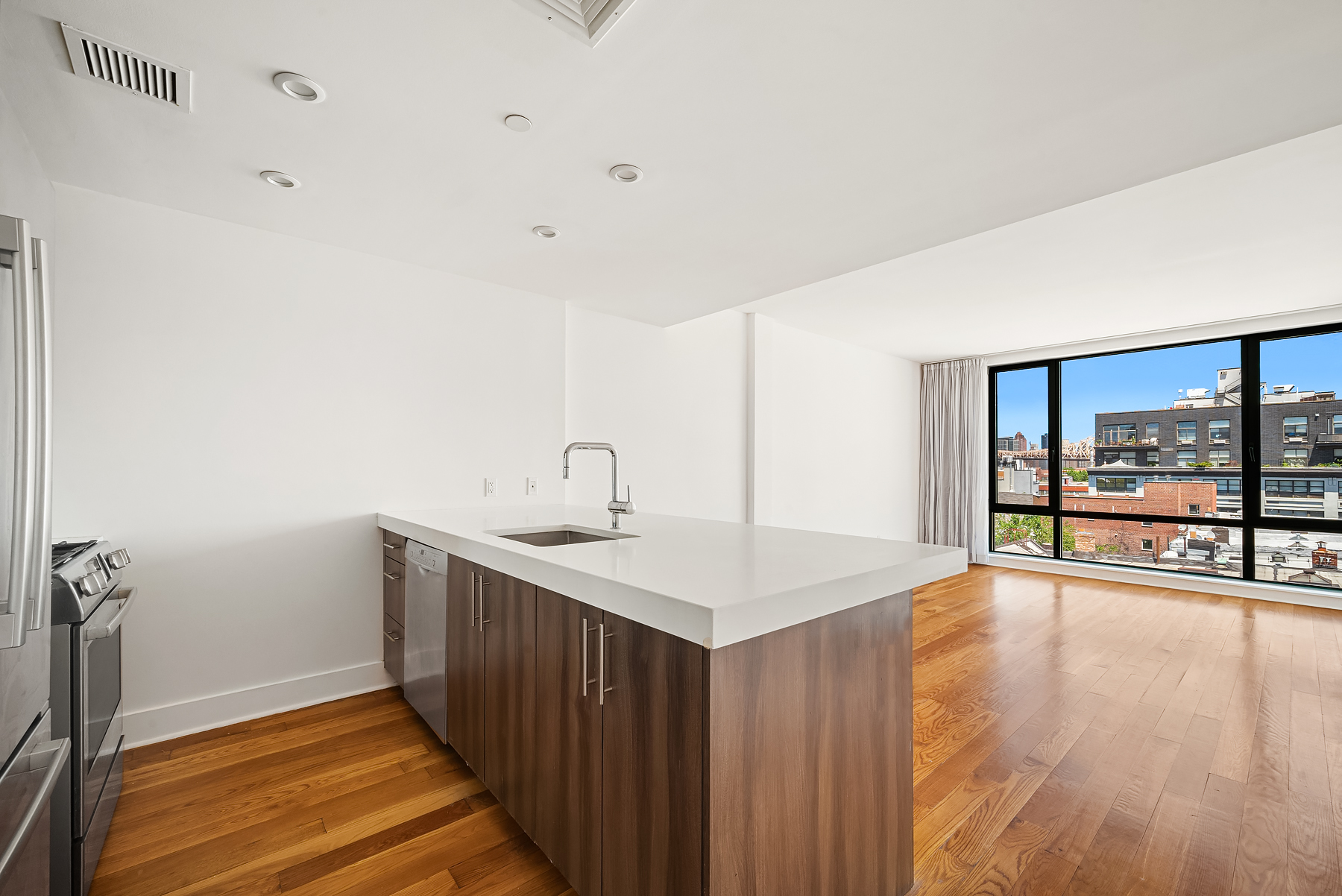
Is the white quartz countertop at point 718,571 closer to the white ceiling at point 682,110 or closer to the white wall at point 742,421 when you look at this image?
the white ceiling at point 682,110

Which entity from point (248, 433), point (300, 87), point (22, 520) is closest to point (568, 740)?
point (22, 520)

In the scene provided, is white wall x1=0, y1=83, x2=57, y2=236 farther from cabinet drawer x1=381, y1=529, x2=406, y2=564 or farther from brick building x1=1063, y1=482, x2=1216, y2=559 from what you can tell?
brick building x1=1063, y1=482, x2=1216, y2=559

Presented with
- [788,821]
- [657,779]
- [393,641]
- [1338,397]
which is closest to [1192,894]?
[788,821]

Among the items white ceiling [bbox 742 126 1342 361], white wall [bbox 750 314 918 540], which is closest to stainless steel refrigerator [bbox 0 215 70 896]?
white ceiling [bbox 742 126 1342 361]

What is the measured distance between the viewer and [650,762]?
1146mm

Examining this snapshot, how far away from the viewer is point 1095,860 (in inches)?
65.7

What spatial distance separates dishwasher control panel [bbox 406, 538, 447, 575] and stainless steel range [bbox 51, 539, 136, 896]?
87cm

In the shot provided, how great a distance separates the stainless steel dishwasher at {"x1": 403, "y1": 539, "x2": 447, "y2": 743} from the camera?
2178 millimetres

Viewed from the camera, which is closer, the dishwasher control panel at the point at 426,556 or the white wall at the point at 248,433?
the dishwasher control panel at the point at 426,556

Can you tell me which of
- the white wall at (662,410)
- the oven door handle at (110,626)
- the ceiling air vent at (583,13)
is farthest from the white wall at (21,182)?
the white wall at (662,410)

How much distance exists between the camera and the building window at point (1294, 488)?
484 cm

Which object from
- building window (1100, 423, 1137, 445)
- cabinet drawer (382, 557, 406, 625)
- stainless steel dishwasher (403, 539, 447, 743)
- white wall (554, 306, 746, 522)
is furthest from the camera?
building window (1100, 423, 1137, 445)

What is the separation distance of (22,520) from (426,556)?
1.38m

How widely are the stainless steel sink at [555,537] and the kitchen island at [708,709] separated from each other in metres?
0.52
